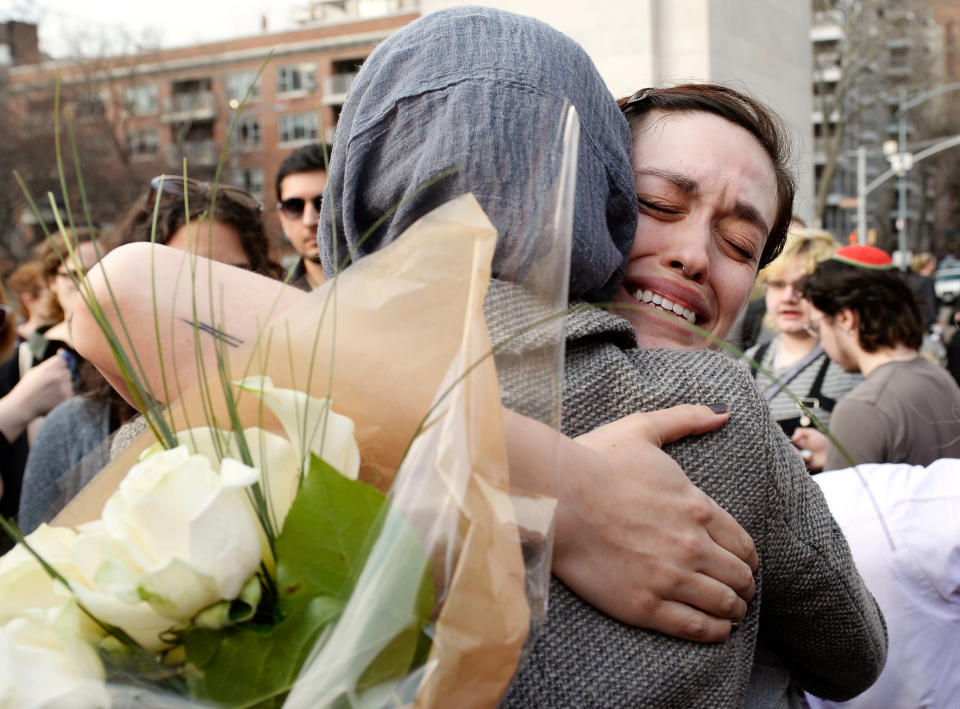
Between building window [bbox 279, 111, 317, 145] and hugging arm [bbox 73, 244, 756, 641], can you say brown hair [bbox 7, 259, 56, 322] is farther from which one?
building window [bbox 279, 111, 317, 145]

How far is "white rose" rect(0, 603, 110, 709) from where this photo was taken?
0.71 metres

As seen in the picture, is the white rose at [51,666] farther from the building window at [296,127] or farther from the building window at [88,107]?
the building window at [296,127]

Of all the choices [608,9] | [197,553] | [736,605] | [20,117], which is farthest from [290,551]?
[20,117]

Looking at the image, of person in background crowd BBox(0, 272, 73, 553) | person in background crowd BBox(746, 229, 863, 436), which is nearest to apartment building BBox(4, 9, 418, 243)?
person in background crowd BBox(746, 229, 863, 436)

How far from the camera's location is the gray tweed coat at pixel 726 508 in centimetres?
105

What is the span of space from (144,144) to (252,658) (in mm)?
46424

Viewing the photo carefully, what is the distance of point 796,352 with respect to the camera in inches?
199

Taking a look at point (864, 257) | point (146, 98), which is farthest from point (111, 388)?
point (146, 98)

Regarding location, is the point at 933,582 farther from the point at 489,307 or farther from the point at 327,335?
the point at 327,335

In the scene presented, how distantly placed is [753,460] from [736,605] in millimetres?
175

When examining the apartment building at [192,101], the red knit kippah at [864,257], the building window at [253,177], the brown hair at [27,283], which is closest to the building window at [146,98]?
the apartment building at [192,101]

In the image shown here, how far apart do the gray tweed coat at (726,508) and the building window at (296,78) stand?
50679 millimetres

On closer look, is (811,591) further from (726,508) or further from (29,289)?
(29,289)

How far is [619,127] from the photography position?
1314 mm
